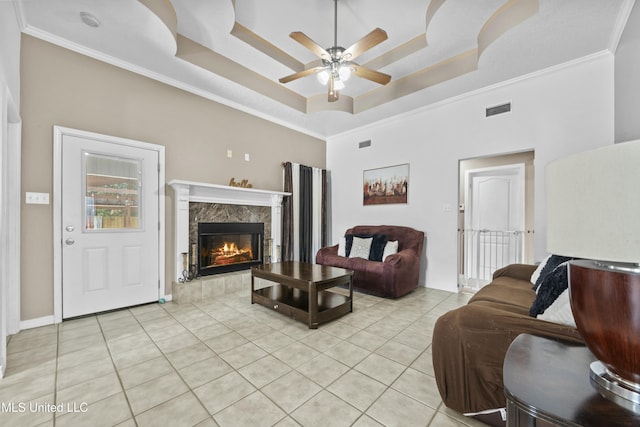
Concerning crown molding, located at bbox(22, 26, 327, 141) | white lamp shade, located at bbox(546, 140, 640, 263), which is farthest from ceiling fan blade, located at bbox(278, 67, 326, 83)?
white lamp shade, located at bbox(546, 140, 640, 263)

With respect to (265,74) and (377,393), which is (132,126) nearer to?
(265,74)

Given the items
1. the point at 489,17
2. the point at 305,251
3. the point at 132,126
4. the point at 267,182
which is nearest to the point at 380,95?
the point at 489,17

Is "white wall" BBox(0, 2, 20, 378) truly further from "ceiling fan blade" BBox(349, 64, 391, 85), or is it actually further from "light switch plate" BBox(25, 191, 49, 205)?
"ceiling fan blade" BBox(349, 64, 391, 85)

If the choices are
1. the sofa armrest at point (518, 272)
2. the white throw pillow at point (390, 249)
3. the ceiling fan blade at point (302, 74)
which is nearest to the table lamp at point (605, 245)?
the sofa armrest at point (518, 272)

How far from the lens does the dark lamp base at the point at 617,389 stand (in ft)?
2.21

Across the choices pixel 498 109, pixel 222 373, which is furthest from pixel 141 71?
pixel 498 109

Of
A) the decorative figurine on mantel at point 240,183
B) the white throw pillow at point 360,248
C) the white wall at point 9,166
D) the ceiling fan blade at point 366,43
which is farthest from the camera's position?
the white throw pillow at point 360,248

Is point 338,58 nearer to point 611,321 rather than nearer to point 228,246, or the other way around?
point 611,321

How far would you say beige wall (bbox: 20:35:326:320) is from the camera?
258 cm

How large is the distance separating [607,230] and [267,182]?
4.39 meters

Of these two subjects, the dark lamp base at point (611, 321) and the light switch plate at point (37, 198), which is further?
the light switch plate at point (37, 198)

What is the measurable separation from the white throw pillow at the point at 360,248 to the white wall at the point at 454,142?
0.74 meters

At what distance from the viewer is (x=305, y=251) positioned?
5.14 m

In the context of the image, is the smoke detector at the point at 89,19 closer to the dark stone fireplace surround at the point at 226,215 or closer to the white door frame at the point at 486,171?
the dark stone fireplace surround at the point at 226,215
